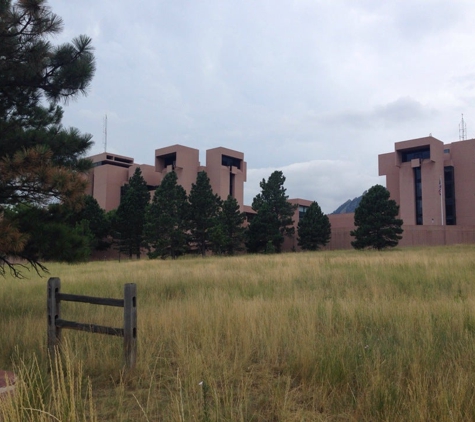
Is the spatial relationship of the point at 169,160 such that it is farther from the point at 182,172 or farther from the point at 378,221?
the point at 378,221

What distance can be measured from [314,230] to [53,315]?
4499 cm

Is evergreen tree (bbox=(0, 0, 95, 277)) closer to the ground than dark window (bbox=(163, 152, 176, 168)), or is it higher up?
closer to the ground

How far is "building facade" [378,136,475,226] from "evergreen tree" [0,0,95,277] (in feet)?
176

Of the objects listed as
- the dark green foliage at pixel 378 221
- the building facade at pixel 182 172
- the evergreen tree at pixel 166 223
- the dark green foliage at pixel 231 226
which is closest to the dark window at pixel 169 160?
the building facade at pixel 182 172

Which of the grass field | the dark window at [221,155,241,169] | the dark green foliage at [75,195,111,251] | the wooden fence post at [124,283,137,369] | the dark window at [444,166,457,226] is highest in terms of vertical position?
the dark window at [221,155,241,169]

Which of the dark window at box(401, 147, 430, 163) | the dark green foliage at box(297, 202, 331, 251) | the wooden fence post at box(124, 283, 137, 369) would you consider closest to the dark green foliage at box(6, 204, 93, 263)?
the wooden fence post at box(124, 283, 137, 369)

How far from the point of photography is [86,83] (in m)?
9.05

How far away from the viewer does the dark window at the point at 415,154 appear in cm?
6028

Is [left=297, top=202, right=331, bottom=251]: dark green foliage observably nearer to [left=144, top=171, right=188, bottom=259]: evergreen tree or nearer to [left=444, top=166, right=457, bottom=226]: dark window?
[left=144, top=171, right=188, bottom=259]: evergreen tree

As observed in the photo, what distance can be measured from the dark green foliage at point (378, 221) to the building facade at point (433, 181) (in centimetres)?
1767

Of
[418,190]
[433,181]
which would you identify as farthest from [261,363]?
[418,190]

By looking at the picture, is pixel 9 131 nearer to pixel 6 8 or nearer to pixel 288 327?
pixel 6 8

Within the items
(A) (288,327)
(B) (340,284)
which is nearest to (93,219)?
(B) (340,284)

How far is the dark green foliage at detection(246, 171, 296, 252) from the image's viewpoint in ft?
159
